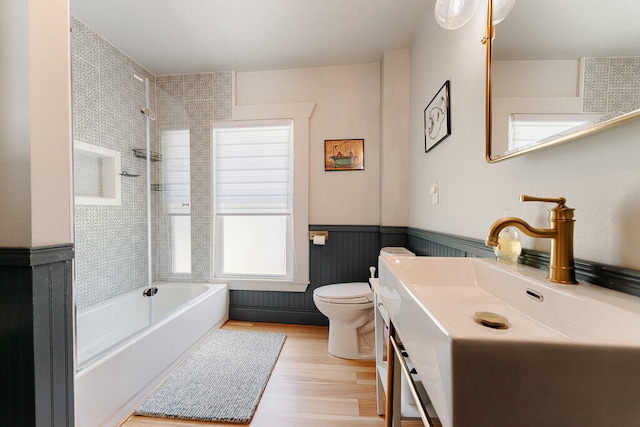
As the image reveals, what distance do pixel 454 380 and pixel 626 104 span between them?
67 cm

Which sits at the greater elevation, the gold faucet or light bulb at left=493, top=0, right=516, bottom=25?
light bulb at left=493, top=0, right=516, bottom=25

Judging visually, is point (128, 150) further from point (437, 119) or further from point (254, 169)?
point (437, 119)

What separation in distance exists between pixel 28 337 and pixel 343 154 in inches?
85.8

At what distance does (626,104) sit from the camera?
526 mm

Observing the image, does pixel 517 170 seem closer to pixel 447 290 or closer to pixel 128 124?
pixel 447 290

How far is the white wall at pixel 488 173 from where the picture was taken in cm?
56

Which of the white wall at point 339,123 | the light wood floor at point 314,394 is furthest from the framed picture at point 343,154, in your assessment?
the light wood floor at point 314,394

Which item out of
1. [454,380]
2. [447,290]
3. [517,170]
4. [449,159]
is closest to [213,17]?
[449,159]

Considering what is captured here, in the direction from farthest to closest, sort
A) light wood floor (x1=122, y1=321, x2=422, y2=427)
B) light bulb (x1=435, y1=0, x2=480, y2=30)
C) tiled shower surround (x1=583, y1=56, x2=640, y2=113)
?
light wood floor (x1=122, y1=321, x2=422, y2=427) < light bulb (x1=435, y1=0, x2=480, y2=30) < tiled shower surround (x1=583, y1=56, x2=640, y2=113)

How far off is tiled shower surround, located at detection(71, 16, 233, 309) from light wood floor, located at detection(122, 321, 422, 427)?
110 centimetres

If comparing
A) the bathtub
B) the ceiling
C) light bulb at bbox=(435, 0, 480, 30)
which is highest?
the ceiling

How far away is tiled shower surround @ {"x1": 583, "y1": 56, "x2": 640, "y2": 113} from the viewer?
1.70 feet

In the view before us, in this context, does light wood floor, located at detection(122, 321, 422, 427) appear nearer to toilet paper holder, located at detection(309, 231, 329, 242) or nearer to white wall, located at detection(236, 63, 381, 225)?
toilet paper holder, located at detection(309, 231, 329, 242)

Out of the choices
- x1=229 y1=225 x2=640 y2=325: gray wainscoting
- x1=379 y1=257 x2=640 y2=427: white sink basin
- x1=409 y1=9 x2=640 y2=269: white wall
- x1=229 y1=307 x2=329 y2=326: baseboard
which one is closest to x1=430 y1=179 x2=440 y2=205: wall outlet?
x1=409 y1=9 x2=640 y2=269: white wall
